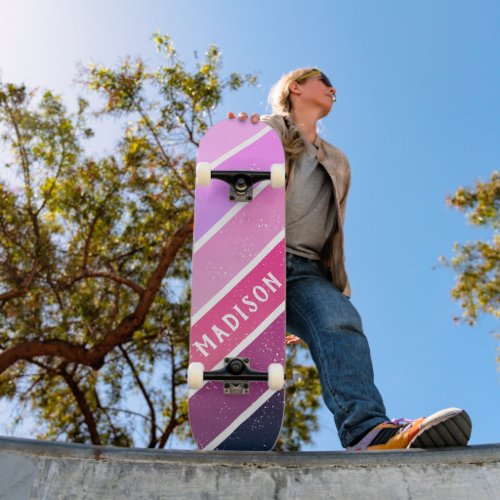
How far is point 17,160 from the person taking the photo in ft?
26.3

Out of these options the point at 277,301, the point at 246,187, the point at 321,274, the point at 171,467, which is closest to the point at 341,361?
the point at 277,301

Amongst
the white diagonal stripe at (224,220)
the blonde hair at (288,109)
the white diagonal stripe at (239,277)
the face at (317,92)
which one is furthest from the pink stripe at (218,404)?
the face at (317,92)

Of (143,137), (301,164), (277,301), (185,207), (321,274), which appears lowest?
(277,301)

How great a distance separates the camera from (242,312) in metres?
2.39

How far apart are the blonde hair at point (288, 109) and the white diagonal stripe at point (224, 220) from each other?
419 millimetres

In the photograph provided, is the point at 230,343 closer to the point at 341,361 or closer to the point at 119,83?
the point at 341,361

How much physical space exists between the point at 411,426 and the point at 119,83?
7.09 metres

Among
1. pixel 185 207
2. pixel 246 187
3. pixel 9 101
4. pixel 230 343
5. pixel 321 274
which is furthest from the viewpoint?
pixel 185 207

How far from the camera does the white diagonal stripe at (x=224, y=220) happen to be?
246 cm

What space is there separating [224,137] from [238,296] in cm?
77

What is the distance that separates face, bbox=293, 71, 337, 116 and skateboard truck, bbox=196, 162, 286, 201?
85 cm

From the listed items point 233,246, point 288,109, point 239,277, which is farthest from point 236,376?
point 288,109

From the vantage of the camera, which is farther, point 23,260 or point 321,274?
point 23,260

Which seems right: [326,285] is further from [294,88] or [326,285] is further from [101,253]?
[101,253]
